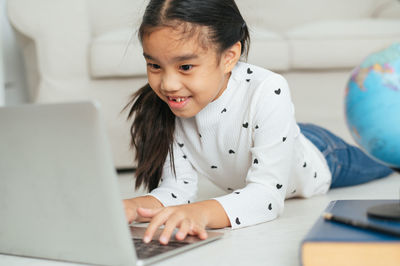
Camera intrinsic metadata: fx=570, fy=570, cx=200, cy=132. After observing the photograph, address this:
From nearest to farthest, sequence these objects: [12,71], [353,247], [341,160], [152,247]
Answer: [353,247] < [152,247] < [341,160] < [12,71]

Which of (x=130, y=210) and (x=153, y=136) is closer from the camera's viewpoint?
(x=130, y=210)

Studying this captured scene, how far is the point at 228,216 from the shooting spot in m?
1.15

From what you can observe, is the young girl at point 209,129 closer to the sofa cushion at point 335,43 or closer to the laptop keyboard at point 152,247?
the laptop keyboard at point 152,247

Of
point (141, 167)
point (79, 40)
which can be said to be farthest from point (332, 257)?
point (79, 40)

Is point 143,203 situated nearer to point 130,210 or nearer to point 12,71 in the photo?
point 130,210

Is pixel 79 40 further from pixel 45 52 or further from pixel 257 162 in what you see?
pixel 257 162

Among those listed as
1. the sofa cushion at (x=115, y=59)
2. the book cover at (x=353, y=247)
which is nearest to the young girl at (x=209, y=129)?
the book cover at (x=353, y=247)

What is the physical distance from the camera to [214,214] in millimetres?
1120

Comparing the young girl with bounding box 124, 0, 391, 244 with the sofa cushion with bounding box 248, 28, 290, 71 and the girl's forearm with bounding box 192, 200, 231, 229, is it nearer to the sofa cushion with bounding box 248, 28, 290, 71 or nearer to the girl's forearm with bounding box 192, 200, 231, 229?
the girl's forearm with bounding box 192, 200, 231, 229

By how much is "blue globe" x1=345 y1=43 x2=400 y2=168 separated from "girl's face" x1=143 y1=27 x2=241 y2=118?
43cm

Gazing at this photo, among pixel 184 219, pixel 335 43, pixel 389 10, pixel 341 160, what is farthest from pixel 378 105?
pixel 389 10

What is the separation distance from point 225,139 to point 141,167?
0.72 feet

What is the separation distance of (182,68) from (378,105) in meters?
0.49

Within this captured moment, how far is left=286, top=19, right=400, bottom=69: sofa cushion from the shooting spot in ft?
7.54
